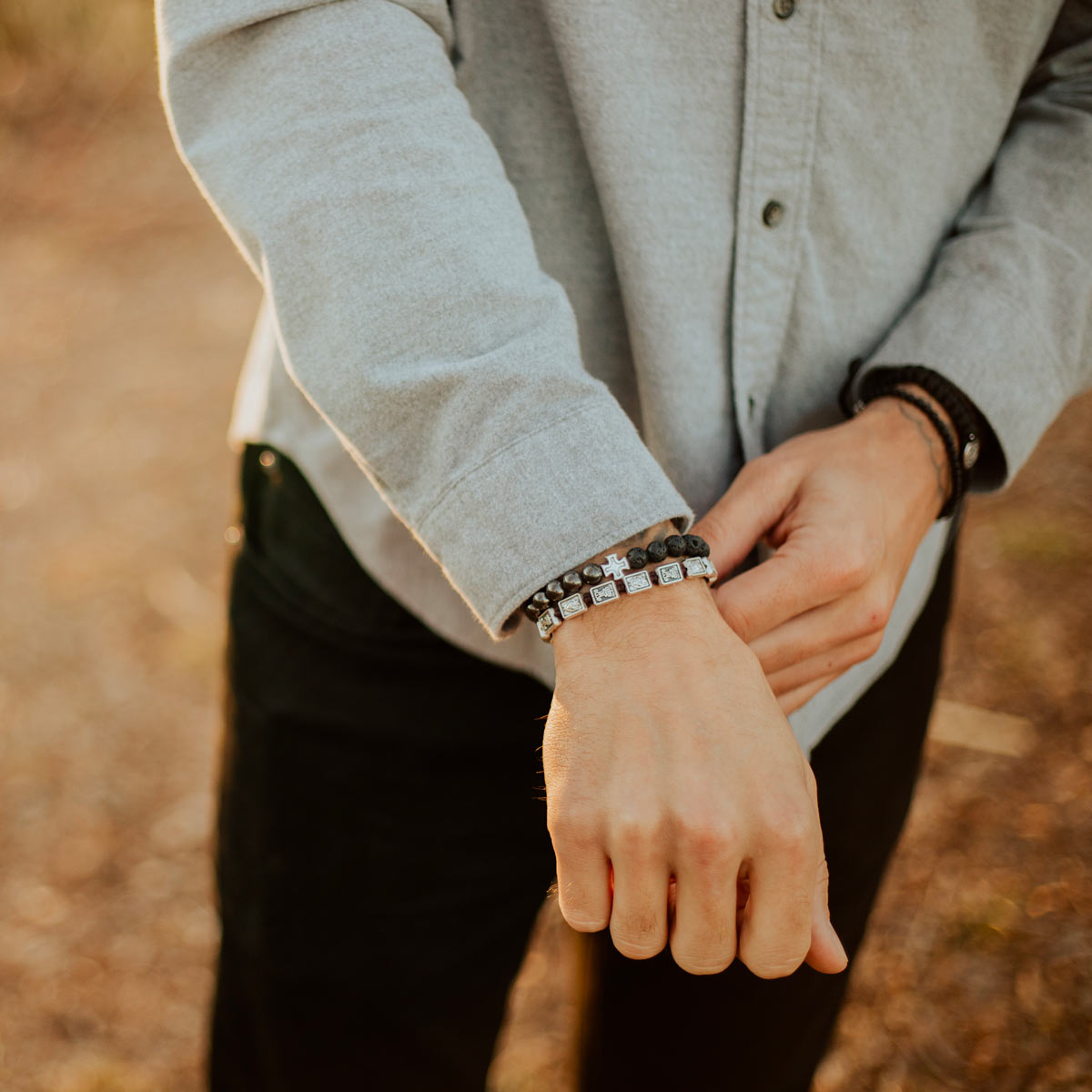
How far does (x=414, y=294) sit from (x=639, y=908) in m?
0.48

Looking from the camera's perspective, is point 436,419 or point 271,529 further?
point 271,529

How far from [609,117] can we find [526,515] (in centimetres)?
38

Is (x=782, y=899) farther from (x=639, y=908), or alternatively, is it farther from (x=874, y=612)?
(x=874, y=612)

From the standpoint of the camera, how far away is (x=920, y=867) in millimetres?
2172

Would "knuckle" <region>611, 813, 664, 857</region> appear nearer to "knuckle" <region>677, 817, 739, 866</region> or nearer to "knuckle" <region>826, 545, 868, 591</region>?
"knuckle" <region>677, 817, 739, 866</region>

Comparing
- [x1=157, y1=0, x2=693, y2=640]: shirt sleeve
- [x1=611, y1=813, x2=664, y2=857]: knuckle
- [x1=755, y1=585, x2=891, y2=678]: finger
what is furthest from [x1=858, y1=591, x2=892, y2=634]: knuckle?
[x1=611, y1=813, x2=664, y2=857]: knuckle

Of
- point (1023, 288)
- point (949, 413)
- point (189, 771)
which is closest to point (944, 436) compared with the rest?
point (949, 413)

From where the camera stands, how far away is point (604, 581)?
0.69 metres

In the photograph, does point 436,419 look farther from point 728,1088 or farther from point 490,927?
point 728,1088

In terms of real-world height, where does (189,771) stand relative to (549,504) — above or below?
below

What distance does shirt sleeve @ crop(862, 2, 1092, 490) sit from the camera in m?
0.94

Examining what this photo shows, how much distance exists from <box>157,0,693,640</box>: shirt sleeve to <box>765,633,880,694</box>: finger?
0.60 feet

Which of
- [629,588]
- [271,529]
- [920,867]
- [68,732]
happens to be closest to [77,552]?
[68,732]

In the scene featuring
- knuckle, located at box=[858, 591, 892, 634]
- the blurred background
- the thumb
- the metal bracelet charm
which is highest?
the metal bracelet charm
